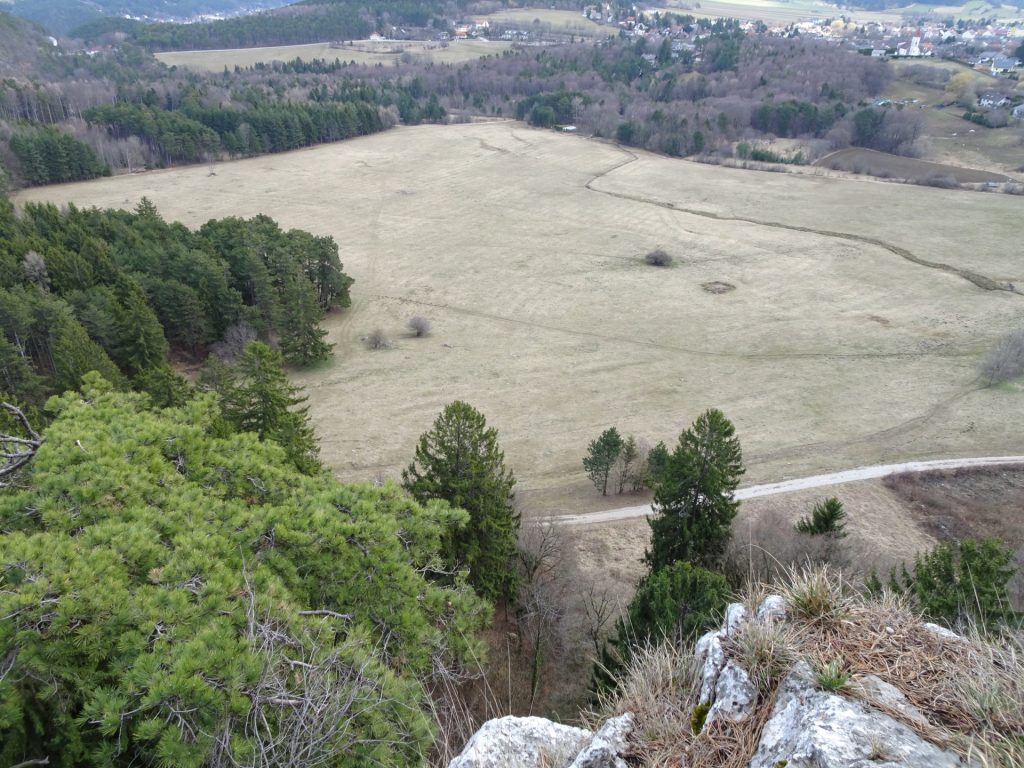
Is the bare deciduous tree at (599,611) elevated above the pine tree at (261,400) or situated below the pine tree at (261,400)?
below

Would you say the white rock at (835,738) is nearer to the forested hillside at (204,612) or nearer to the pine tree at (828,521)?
the forested hillside at (204,612)

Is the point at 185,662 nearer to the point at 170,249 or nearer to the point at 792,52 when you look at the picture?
the point at 170,249

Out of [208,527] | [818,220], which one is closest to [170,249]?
[208,527]

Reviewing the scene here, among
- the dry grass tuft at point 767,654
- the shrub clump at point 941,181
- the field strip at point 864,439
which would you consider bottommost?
the field strip at point 864,439

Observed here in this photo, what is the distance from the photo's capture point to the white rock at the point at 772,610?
21.1ft

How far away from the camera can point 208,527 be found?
29.5 ft

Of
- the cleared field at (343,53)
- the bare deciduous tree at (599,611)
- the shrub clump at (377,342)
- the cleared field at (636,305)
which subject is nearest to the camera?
the bare deciduous tree at (599,611)

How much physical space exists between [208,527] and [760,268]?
5777 centimetres

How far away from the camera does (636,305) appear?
51.7 m

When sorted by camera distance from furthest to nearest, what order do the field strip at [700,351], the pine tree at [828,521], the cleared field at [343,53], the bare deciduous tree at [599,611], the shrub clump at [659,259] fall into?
the cleared field at [343,53] → the shrub clump at [659,259] → the field strip at [700,351] → the pine tree at [828,521] → the bare deciduous tree at [599,611]

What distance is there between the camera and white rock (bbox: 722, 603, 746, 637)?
6.55 m

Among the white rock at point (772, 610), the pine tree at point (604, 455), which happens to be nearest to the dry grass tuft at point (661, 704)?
the white rock at point (772, 610)

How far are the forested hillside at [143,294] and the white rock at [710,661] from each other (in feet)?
83.2

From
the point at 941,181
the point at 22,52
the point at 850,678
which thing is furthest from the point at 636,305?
the point at 22,52
